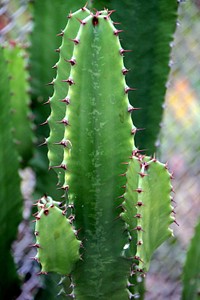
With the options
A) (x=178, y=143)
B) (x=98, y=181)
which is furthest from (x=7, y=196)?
(x=178, y=143)

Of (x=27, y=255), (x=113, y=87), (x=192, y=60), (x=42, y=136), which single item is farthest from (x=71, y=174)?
(x=192, y=60)

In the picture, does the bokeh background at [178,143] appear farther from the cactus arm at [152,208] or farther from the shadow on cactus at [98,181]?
the cactus arm at [152,208]

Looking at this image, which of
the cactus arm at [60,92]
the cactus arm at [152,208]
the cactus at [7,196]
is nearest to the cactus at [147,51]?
the cactus arm at [60,92]

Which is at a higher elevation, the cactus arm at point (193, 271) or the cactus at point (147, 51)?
the cactus at point (147, 51)

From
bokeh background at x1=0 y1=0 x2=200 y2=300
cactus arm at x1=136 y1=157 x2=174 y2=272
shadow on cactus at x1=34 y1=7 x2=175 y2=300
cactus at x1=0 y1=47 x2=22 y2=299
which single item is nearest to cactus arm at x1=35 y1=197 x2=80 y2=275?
shadow on cactus at x1=34 y1=7 x2=175 y2=300

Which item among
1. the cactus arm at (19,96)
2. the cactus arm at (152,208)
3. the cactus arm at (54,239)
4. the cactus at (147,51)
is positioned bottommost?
the cactus arm at (54,239)

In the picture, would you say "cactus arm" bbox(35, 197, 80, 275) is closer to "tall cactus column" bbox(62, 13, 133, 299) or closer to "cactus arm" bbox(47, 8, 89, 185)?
"tall cactus column" bbox(62, 13, 133, 299)
